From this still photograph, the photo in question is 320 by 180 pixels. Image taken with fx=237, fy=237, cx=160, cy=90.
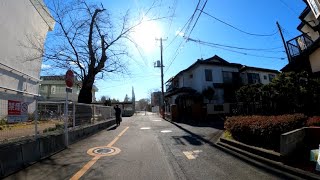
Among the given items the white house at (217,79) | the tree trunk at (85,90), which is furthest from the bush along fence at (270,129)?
the white house at (217,79)

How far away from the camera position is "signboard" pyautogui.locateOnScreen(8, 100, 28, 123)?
6.30 m

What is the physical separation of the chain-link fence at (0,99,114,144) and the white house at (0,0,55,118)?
629 cm

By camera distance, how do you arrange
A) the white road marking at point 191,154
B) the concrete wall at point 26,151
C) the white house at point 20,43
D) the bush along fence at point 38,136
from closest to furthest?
the concrete wall at point 26,151
the bush along fence at point 38,136
the white road marking at point 191,154
the white house at point 20,43

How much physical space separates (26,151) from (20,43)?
16.4 metres

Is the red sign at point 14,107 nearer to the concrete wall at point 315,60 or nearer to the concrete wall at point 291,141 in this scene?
the concrete wall at point 291,141

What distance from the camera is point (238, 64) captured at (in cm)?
3130

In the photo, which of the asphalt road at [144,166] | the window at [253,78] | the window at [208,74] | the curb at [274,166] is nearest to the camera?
the curb at [274,166]

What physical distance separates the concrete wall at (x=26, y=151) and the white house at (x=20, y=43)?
8540 millimetres

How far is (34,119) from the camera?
24.6ft

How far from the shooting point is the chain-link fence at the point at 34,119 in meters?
6.16

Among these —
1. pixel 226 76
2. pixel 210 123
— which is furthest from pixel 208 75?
pixel 210 123

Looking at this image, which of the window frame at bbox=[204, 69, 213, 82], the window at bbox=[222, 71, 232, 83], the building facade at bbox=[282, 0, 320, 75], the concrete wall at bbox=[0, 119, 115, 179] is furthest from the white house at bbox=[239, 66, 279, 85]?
the concrete wall at bbox=[0, 119, 115, 179]

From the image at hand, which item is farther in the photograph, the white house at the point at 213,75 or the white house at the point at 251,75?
the white house at the point at 251,75

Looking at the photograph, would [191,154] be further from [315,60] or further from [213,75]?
[213,75]
